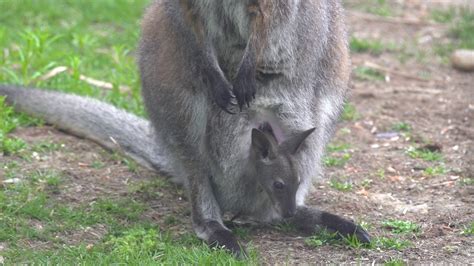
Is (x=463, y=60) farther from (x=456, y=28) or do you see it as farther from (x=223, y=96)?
(x=223, y=96)

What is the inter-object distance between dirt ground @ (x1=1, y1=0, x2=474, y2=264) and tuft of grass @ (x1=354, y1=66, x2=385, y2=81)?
0.07 meters

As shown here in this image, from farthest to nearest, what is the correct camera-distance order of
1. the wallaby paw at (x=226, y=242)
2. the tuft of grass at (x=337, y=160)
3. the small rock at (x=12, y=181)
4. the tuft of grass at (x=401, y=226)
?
the tuft of grass at (x=337, y=160)
the small rock at (x=12, y=181)
the tuft of grass at (x=401, y=226)
the wallaby paw at (x=226, y=242)

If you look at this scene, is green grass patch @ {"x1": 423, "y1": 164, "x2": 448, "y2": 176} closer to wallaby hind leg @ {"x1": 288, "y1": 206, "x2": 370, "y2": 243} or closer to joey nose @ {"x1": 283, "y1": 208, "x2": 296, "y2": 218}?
wallaby hind leg @ {"x1": 288, "y1": 206, "x2": 370, "y2": 243}

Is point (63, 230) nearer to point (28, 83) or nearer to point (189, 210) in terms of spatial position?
point (189, 210)

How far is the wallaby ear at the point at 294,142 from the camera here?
4.92 metres

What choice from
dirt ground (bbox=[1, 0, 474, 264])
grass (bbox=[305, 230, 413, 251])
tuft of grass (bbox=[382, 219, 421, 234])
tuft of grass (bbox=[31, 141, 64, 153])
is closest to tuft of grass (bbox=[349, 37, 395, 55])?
dirt ground (bbox=[1, 0, 474, 264])

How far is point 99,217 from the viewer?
17.1 ft

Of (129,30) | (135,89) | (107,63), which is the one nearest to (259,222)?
(135,89)

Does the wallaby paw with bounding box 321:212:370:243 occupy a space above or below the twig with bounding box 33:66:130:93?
above

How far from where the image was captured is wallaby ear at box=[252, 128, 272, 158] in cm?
491

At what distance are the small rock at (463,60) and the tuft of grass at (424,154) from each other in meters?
1.81

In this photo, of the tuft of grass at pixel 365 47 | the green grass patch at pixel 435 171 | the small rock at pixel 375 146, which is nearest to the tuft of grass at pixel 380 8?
the tuft of grass at pixel 365 47

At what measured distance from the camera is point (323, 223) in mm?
5090

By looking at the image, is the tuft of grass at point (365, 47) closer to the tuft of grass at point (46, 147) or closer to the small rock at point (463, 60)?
the small rock at point (463, 60)
